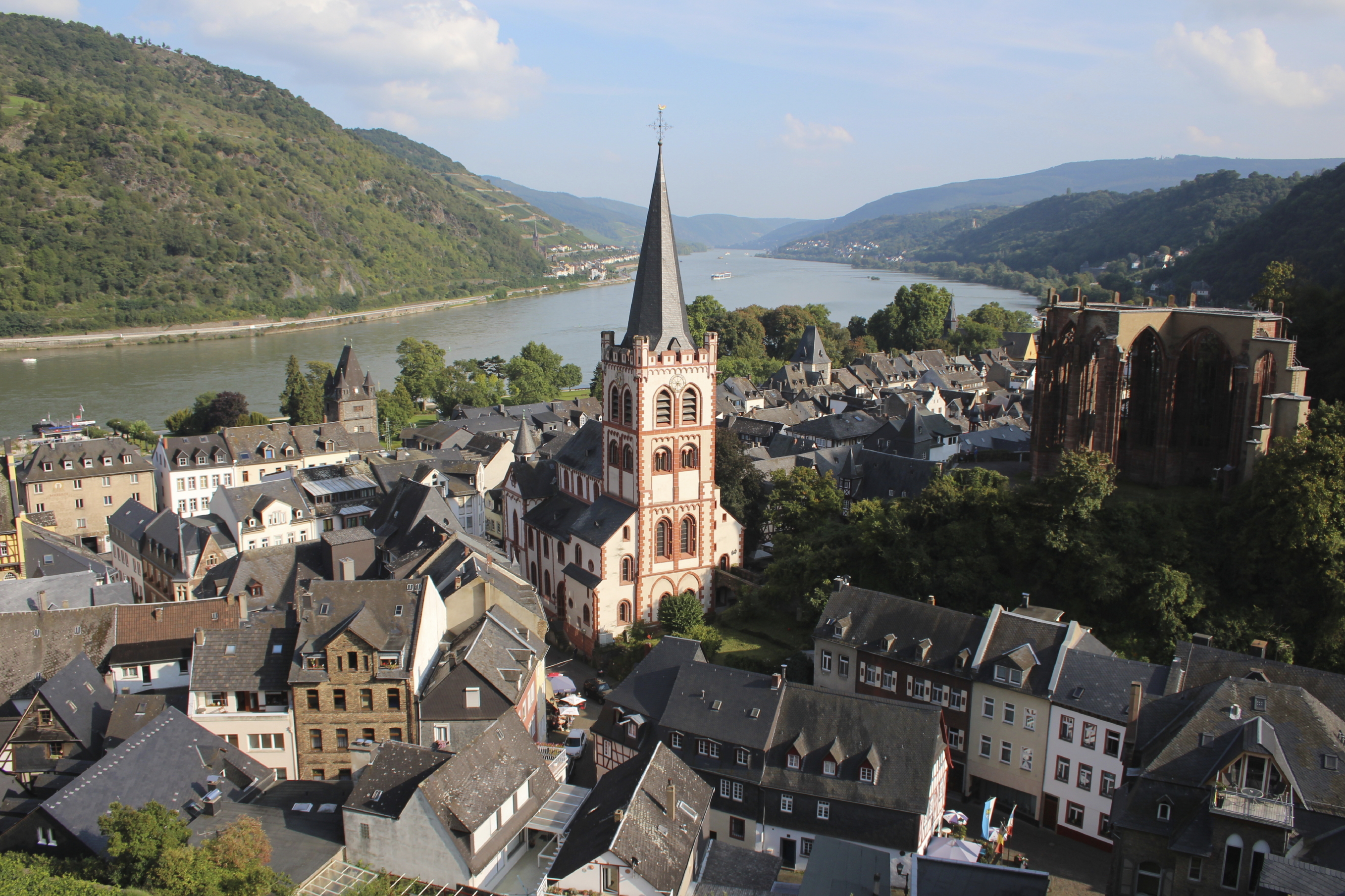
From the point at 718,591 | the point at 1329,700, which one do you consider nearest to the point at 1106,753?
the point at 1329,700

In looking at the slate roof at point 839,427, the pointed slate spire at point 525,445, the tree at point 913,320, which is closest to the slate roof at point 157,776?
the pointed slate spire at point 525,445

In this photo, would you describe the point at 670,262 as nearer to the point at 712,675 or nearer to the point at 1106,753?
the point at 712,675

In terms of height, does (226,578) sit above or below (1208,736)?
below

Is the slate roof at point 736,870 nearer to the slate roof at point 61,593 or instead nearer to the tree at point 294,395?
the slate roof at point 61,593

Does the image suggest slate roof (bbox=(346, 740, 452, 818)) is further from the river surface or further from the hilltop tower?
the river surface

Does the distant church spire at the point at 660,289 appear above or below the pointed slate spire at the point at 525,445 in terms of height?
above

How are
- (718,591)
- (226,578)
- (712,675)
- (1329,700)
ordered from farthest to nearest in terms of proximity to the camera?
1. (718,591)
2. (226,578)
3. (712,675)
4. (1329,700)

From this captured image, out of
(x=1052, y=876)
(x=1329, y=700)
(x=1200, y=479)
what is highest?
(x=1200, y=479)
